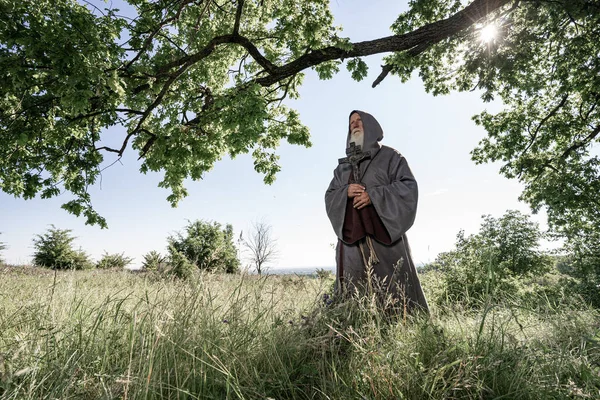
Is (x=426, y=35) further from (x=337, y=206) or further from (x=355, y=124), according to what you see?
(x=337, y=206)

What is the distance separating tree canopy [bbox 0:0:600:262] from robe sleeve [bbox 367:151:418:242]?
3.63 meters

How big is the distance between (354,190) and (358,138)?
0.91m

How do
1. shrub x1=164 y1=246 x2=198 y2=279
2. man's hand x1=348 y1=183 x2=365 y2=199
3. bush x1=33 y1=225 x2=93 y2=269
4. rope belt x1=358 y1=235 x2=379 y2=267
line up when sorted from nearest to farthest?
1. shrub x1=164 y1=246 x2=198 y2=279
2. rope belt x1=358 y1=235 x2=379 y2=267
3. man's hand x1=348 y1=183 x2=365 y2=199
4. bush x1=33 y1=225 x2=93 y2=269

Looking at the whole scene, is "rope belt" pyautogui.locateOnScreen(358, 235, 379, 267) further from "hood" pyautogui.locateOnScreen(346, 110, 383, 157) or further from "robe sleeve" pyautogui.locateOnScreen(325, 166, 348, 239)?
"hood" pyautogui.locateOnScreen(346, 110, 383, 157)

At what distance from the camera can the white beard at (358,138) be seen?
15.0 ft

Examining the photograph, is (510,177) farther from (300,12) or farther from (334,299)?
(334,299)

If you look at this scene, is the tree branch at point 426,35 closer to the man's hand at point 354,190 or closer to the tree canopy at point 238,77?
the tree canopy at point 238,77

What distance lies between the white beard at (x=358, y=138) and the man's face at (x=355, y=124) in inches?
0.6

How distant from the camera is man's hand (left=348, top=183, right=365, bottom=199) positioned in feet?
13.4

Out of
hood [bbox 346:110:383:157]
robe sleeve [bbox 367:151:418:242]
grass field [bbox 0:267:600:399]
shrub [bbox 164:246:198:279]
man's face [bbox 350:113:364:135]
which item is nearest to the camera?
grass field [bbox 0:267:600:399]

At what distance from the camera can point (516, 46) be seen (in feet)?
27.8

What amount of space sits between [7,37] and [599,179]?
1721 cm

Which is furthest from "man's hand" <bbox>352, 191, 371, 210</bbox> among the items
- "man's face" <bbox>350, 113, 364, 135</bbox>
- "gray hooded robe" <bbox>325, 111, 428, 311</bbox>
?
"man's face" <bbox>350, 113, 364, 135</bbox>

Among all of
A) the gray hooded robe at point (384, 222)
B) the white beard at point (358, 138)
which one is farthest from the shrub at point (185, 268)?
the white beard at point (358, 138)
